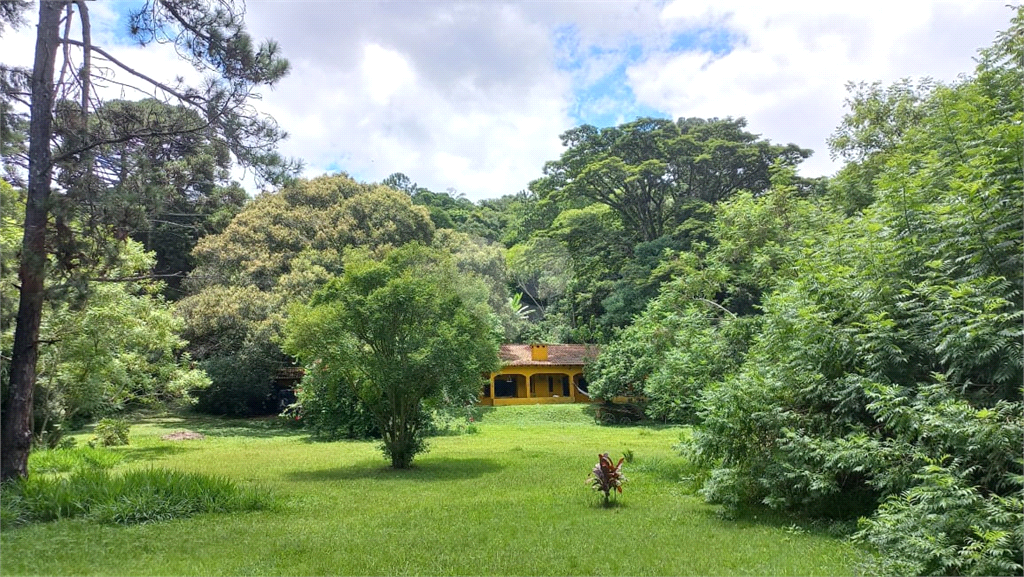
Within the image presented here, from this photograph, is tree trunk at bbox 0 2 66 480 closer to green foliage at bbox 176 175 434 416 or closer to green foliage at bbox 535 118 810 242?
green foliage at bbox 176 175 434 416

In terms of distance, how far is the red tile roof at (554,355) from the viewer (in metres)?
28.2

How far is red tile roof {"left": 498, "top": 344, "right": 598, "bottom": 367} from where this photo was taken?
92.4 feet

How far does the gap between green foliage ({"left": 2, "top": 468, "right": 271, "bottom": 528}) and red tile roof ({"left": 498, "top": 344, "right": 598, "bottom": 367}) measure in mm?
19949

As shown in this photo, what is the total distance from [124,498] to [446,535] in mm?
3708

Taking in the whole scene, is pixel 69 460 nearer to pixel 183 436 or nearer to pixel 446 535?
pixel 183 436

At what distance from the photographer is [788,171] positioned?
1662 centimetres

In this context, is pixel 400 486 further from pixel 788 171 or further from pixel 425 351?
pixel 788 171

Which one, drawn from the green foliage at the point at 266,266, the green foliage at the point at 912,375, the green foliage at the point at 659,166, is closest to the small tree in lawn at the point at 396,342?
the green foliage at the point at 912,375

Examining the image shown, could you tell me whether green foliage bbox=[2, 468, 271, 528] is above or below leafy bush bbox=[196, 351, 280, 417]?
below

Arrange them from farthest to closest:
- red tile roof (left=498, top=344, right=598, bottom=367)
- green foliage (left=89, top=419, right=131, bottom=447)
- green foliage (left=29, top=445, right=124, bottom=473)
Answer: red tile roof (left=498, top=344, right=598, bottom=367) < green foliage (left=89, top=419, right=131, bottom=447) < green foliage (left=29, top=445, right=124, bottom=473)

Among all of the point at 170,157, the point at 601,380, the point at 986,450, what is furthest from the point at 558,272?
the point at 986,450

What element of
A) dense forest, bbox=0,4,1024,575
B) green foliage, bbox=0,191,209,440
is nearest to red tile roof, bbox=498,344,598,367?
dense forest, bbox=0,4,1024,575

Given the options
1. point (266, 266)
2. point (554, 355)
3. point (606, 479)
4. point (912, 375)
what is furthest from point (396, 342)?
point (554, 355)

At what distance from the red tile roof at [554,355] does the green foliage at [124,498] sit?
19.9m
